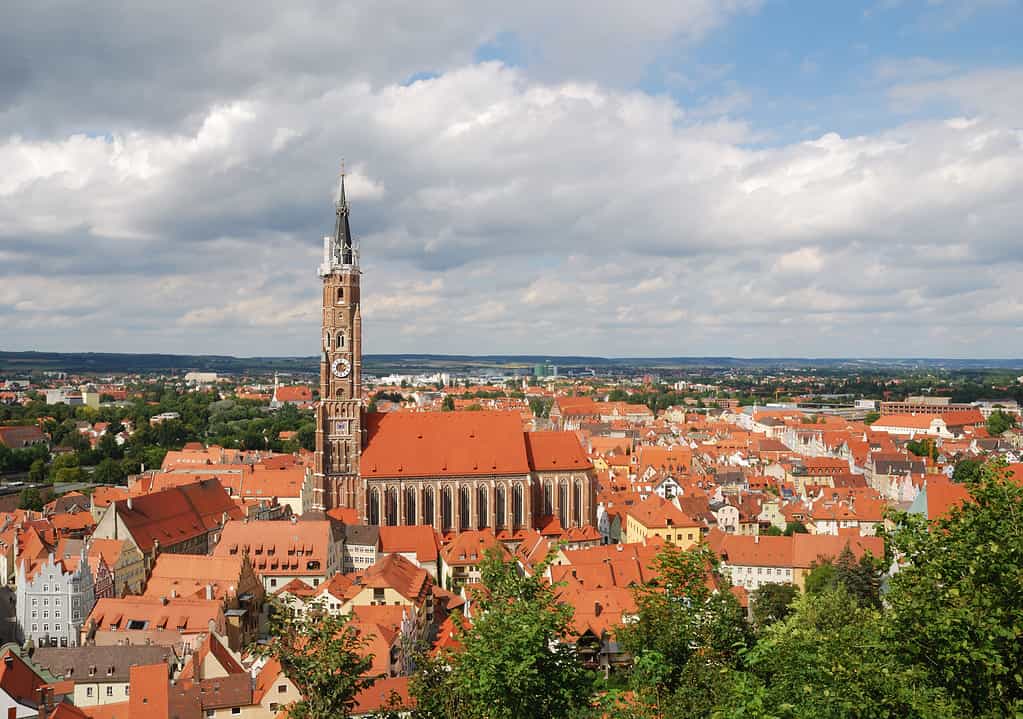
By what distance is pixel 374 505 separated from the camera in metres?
84.9

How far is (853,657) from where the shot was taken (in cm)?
1939

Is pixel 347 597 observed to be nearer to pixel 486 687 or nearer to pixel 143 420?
pixel 486 687

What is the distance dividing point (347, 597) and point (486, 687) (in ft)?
141

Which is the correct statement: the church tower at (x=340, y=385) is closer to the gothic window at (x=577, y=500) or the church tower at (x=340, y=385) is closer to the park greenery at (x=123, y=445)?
the gothic window at (x=577, y=500)

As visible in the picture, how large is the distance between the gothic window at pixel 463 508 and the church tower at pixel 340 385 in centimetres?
900

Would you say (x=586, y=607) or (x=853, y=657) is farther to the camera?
(x=586, y=607)

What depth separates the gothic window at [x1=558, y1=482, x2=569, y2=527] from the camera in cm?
8931

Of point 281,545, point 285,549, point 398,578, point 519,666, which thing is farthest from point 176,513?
point 519,666

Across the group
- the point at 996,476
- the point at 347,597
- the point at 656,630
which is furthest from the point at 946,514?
the point at 347,597

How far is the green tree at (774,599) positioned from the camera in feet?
194

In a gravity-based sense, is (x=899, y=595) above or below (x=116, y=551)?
above

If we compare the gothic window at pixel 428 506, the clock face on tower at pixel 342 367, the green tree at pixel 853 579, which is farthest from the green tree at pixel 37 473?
the green tree at pixel 853 579

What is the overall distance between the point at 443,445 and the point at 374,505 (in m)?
8.47

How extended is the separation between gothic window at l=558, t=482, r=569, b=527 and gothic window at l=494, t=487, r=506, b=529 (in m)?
5.97
